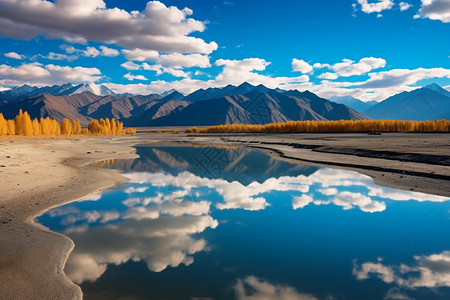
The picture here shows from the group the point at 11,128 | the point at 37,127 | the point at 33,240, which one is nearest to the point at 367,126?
the point at 33,240

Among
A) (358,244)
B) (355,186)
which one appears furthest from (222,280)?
(355,186)

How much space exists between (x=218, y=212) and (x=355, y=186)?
12582 mm

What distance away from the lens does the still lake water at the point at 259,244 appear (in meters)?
8.30

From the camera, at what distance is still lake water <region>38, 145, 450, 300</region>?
830 centimetres

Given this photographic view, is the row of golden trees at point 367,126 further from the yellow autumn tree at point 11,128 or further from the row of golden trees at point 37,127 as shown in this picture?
the yellow autumn tree at point 11,128

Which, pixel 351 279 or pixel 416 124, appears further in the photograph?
pixel 416 124

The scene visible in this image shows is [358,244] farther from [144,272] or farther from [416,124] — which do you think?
[416,124]

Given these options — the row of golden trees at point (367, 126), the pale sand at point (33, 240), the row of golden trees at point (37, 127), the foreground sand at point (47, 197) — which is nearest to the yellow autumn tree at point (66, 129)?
the row of golden trees at point (37, 127)

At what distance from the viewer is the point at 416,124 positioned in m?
126

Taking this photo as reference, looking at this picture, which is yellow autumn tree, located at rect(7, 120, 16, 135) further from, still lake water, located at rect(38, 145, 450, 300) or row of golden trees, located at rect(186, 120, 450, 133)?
still lake water, located at rect(38, 145, 450, 300)

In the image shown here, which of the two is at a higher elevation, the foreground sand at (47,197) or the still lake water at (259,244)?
the foreground sand at (47,197)

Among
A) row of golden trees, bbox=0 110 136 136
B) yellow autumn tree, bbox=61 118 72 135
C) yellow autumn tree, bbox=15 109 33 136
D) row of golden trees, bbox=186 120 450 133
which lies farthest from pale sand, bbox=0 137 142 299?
yellow autumn tree, bbox=61 118 72 135

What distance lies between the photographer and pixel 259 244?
1166 centimetres

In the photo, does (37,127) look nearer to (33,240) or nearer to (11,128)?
(11,128)
